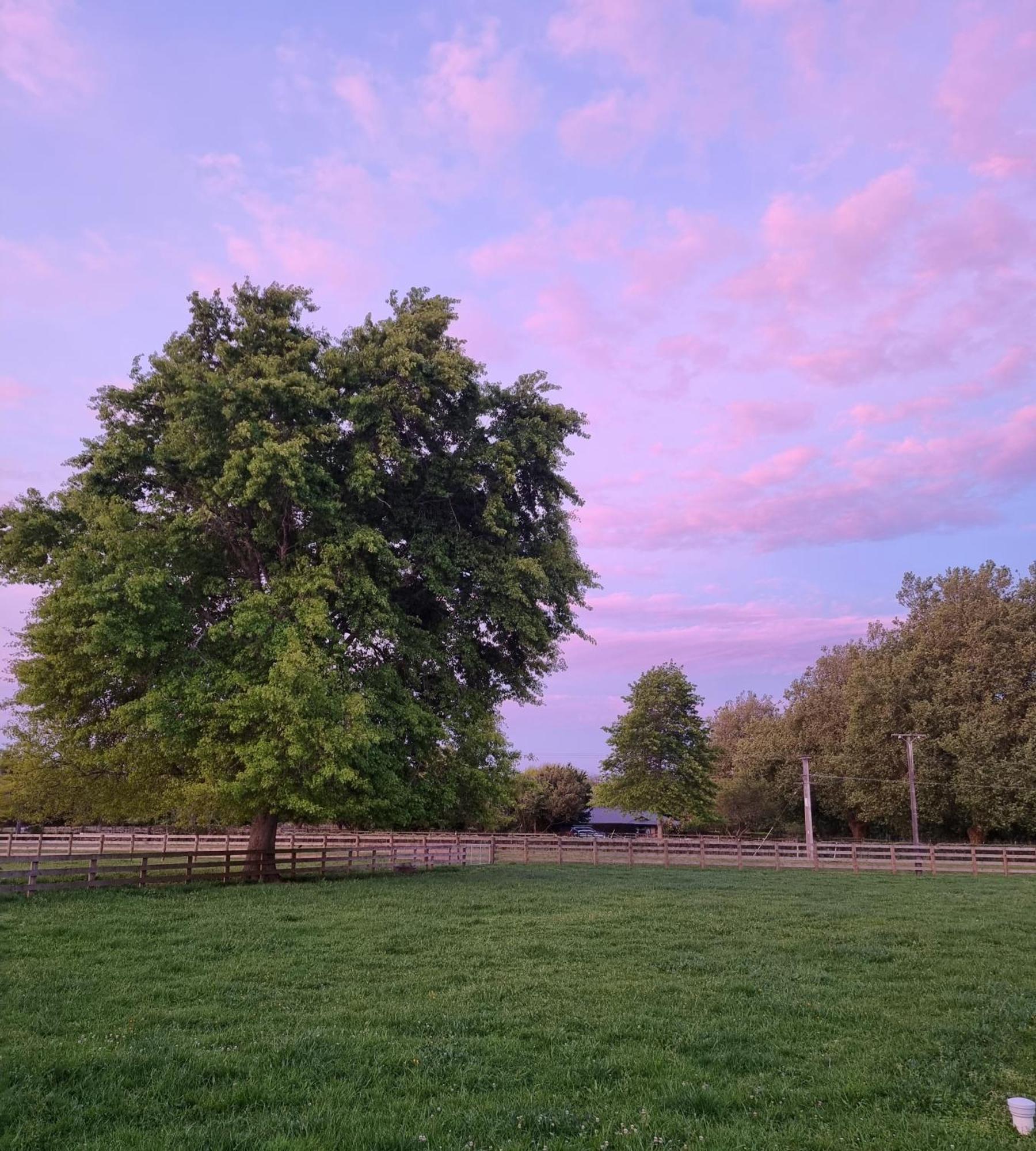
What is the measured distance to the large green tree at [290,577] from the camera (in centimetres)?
1920

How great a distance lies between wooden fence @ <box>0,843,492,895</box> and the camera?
17453 millimetres

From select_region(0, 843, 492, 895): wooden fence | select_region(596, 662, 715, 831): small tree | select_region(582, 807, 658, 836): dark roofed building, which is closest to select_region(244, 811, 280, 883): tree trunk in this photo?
select_region(0, 843, 492, 895): wooden fence

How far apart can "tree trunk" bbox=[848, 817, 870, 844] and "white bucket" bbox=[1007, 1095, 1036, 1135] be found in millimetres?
56036

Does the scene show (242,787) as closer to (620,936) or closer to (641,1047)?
(620,936)

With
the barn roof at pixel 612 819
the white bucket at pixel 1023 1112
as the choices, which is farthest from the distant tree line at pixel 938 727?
the white bucket at pixel 1023 1112

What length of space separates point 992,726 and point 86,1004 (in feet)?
156

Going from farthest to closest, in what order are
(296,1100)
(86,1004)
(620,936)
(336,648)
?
(336,648), (620,936), (86,1004), (296,1100)

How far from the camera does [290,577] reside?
67.5ft

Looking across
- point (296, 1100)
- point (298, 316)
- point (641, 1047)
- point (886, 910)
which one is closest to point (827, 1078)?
point (641, 1047)

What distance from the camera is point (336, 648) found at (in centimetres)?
2033

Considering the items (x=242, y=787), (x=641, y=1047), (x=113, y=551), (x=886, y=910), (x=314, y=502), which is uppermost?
(x=314, y=502)

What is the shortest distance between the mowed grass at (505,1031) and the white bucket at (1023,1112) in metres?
0.58

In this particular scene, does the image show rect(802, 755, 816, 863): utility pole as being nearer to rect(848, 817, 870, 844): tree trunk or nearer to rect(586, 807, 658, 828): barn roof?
rect(848, 817, 870, 844): tree trunk

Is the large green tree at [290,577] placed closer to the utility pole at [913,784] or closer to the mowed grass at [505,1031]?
the mowed grass at [505,1031]
